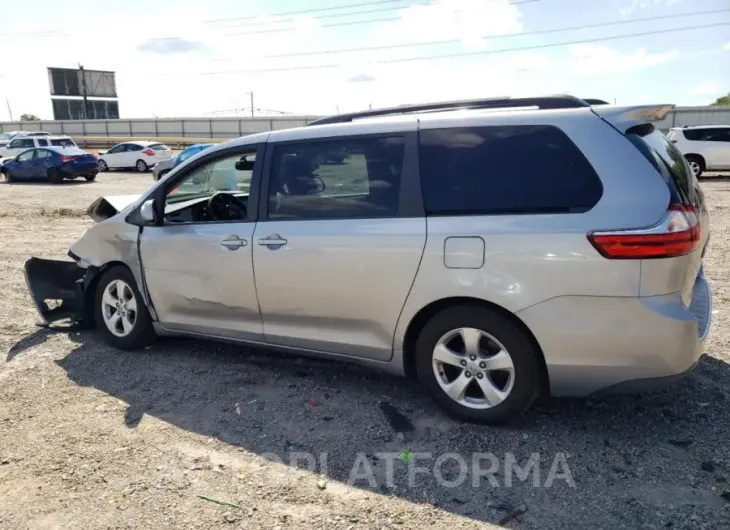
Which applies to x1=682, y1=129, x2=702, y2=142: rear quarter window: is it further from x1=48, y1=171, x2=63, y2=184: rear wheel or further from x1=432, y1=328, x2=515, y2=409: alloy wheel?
x1=48, y1=171, x2=63, y2=184: rear wheel

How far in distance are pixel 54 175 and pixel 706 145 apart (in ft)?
74.9

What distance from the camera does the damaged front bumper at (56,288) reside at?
550cm

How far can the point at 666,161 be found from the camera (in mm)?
3262

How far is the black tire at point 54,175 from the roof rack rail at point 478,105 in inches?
839

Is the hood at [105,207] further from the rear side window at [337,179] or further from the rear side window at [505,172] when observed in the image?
the rear side window at [505,172]

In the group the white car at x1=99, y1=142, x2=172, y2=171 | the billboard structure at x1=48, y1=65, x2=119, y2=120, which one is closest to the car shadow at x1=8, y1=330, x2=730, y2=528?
the white car at x1=99, y1=142, x2=172, y2=171

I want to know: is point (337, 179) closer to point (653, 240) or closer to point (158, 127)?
point (653, 240)

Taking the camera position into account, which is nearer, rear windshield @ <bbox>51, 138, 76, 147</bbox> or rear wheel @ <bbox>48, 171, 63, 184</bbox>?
rear wheel @ <bbox>48, 171, 63, 184</bbox>

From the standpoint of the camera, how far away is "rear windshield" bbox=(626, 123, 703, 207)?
313 cm

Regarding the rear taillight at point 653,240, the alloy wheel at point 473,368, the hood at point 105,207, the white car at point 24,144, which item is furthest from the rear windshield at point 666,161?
the white car at point 24,144

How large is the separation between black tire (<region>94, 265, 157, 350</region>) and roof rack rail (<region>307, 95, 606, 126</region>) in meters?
2.05

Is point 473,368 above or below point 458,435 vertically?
above

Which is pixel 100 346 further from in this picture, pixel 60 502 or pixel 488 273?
pixel 488 273

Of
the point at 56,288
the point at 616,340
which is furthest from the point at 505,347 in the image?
the point at 56,288
